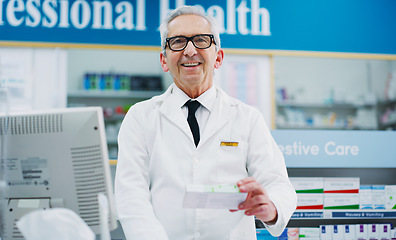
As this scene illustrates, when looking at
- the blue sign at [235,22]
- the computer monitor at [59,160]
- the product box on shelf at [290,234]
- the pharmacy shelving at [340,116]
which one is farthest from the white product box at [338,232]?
the pharmacy shelving at [340,116]

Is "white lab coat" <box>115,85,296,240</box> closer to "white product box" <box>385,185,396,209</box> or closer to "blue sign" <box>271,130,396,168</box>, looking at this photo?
"blue sign" <box>271,130,396,168</box>

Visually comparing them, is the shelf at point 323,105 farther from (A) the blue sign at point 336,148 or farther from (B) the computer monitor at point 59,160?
(B) the computer monitor at point 59,160

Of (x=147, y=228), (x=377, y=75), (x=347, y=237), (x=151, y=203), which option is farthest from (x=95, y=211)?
(x=377, y=75)

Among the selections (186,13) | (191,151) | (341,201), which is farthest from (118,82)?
(191,151)

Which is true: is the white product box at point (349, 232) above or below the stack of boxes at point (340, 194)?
below

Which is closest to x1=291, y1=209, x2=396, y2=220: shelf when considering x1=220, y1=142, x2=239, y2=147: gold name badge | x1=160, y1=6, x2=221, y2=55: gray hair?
x1=220, y1=142, x2=239, y2=147: gold name badge

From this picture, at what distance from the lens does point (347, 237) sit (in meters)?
2.43

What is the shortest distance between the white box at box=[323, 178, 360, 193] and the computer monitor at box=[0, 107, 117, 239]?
4.95 feet

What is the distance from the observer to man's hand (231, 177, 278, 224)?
1319 millimetres

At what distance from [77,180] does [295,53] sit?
3235 millimetres

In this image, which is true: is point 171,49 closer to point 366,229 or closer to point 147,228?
point 147,228

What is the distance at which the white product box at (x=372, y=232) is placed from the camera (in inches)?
95.7

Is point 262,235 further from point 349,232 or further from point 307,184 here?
point 349,232

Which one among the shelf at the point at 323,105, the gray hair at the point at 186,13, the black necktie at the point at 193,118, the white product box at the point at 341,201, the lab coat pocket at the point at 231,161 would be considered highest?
the shelf at the point at 323,105
